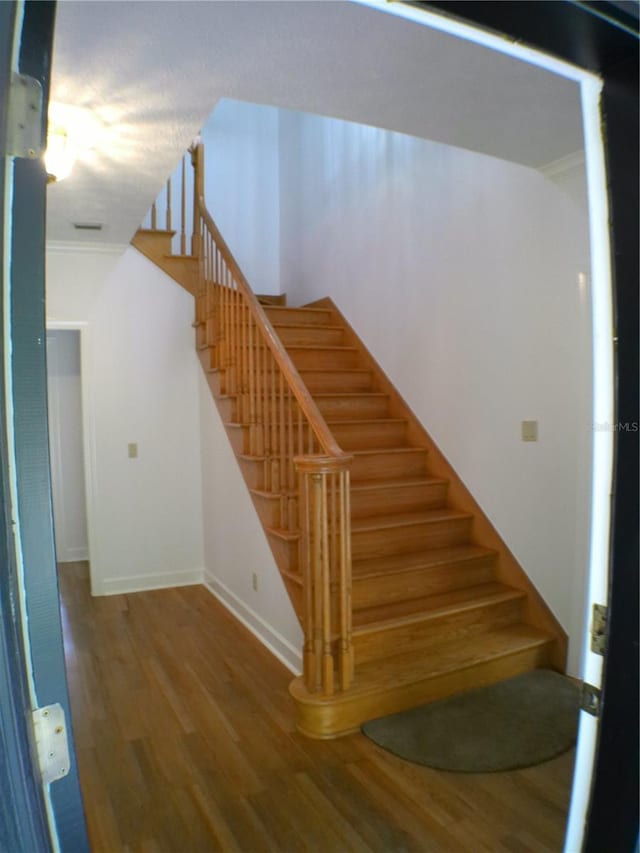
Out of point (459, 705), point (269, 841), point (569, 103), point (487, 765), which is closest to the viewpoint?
point (269, 841)

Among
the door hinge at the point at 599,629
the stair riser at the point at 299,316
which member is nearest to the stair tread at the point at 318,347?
the stair riser at the point at 299,316

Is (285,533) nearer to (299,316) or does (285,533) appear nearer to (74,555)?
(299,316)

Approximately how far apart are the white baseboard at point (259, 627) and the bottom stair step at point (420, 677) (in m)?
0.41

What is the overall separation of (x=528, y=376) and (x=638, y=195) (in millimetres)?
2244

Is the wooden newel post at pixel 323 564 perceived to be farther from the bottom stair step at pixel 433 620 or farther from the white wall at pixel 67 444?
the white wall at pixel 67 444

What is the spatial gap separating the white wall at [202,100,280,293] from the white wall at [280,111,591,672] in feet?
4.51

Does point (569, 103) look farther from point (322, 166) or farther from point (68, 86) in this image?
point (322, 166)

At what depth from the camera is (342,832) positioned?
72.1 inches

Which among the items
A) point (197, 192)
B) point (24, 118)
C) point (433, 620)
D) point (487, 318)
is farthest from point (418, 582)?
point (197, 192)

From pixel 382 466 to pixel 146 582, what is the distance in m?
2.05

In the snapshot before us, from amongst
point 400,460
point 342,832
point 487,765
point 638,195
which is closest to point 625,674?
point 638,195

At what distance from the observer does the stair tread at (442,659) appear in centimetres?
252

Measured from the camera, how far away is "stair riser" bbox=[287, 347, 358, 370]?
438 centimetres

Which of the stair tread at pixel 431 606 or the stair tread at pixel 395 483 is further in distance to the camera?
the stair tread at pixel 395 483
